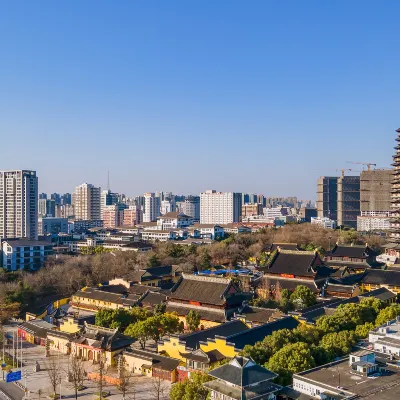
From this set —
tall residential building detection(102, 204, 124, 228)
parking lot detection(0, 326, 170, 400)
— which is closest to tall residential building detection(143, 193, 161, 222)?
tall residential building detection(102, 204, 124, 228)

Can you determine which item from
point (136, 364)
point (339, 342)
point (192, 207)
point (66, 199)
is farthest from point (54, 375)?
point (66, 199)

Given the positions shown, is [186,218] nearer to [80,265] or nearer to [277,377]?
[80,265]

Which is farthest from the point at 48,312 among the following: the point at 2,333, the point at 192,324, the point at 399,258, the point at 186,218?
the point at 186,218

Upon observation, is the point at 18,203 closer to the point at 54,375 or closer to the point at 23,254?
the point at 23,254

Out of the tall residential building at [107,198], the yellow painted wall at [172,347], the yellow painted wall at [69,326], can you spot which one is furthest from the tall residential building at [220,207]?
the yellow painted wall at [172,347]

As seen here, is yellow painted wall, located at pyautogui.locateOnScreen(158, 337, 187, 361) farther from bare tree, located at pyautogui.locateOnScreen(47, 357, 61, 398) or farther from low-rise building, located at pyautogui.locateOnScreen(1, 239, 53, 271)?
low-rise building, located at pyautogui.locateOnScreen(1, 239, 53, 271)
